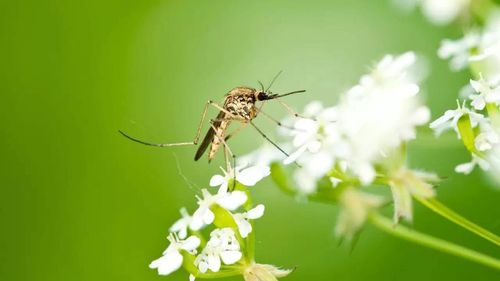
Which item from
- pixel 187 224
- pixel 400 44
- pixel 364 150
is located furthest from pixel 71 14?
pixel 364 150

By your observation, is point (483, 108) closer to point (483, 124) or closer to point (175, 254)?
point (483, 124)

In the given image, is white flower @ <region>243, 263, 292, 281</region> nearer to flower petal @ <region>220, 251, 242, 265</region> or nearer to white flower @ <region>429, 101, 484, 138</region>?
flower petal @ <region>220, 251, 242, 265</region>

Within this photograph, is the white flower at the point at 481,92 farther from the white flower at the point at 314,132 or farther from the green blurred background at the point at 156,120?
the green blurred background at the point at 156,120

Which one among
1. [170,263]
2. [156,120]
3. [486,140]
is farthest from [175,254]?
[156,120]

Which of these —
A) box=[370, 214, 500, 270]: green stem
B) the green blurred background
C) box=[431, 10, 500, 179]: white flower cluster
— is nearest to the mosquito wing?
box=[431, 10, 500, 179]: white flower cluster

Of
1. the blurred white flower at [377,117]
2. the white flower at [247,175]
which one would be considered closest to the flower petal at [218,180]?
the white flower at [247,175]

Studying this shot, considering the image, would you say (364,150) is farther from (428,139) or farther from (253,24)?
(253,24)
